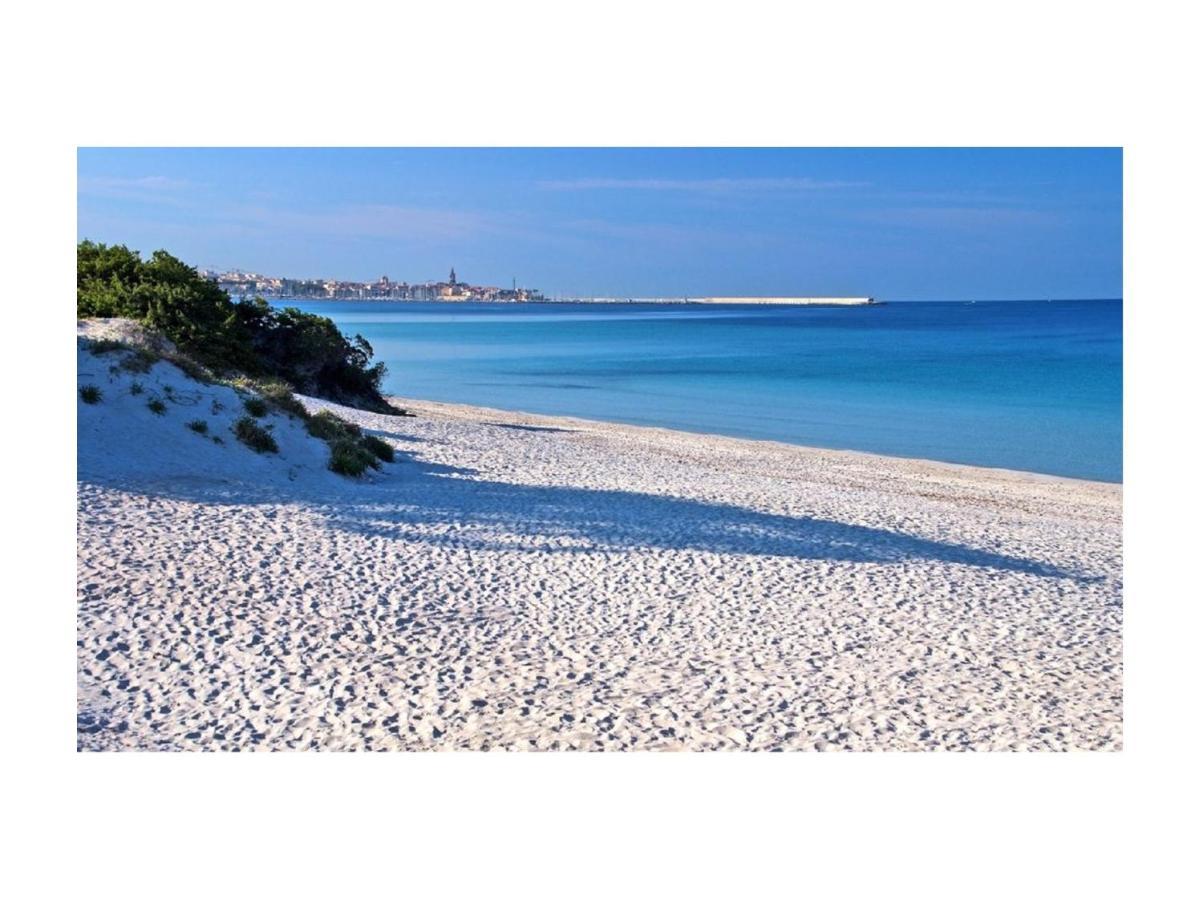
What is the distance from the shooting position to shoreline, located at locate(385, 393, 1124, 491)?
20172 mm

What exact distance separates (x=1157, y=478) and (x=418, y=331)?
74.1 meters

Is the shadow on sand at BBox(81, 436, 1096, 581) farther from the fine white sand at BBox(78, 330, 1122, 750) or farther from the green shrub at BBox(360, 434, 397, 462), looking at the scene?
the green shrub at BBox(360, 434, 397, 462)

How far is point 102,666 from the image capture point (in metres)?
6.38

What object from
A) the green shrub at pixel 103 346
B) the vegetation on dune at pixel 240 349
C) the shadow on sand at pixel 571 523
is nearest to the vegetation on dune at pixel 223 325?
the vegetation on dune at pixel 240 349

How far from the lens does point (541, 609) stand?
25.8 feet

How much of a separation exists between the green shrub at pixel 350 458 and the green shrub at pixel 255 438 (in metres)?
0.65

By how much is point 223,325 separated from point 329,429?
8069 mm

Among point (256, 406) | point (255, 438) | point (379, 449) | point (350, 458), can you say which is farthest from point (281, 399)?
point (350, 458)

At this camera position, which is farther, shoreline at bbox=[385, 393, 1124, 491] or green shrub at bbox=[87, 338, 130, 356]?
shoreline at bbox=[385, 393, 1124, 491]

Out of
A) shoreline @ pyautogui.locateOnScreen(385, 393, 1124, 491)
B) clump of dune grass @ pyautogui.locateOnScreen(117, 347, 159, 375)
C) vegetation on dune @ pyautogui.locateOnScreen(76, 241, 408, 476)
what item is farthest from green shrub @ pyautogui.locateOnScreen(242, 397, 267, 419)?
shoreline @ pyautogui.locateOnScreen(385, 393, 1124, 491)

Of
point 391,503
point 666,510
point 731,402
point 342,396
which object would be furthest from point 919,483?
point 731,402

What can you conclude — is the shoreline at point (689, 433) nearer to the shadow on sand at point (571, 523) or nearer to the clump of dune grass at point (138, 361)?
the shadow on sand at point (571, 523)

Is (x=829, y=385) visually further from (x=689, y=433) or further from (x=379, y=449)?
(x=379, y=449)

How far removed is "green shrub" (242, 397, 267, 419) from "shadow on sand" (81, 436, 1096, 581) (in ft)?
5.52
